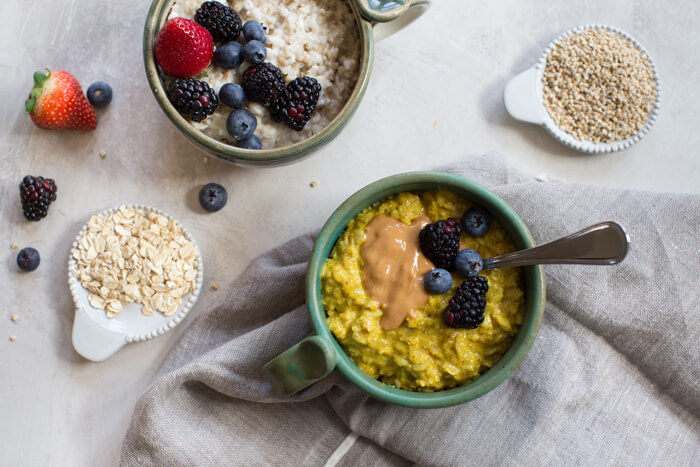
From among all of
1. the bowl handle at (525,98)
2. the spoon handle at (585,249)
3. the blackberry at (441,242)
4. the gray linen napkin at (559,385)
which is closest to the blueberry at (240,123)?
the gray linen napkin at (559,385)

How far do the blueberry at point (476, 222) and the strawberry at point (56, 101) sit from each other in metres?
1.24

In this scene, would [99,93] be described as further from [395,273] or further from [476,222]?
[476,222]

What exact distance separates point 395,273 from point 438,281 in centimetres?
11

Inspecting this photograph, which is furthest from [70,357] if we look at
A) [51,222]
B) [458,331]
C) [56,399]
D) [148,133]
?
[458,331]

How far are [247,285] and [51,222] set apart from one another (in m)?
0.71

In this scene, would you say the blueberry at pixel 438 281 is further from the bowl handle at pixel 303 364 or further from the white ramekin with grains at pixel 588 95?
the white ramekin with grains at pixel 588 95

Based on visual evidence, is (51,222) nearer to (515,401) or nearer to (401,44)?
(401,44)

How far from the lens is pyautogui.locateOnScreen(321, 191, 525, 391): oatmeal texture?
1.46m

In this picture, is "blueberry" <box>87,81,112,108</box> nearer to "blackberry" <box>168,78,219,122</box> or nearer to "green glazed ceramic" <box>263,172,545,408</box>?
"blackberry" <box>168,78,219,122</box>

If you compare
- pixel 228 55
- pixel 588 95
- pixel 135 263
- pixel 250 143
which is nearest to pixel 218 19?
pixel 228 55

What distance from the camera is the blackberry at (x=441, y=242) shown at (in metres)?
1.44

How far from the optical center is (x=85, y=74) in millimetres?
1964

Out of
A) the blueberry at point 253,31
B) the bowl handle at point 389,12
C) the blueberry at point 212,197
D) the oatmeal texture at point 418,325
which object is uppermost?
the bowl handle at point 389,12

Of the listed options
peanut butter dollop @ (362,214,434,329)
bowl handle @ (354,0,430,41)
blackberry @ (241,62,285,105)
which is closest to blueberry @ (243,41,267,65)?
blackberry @ (241,62,285,105)
